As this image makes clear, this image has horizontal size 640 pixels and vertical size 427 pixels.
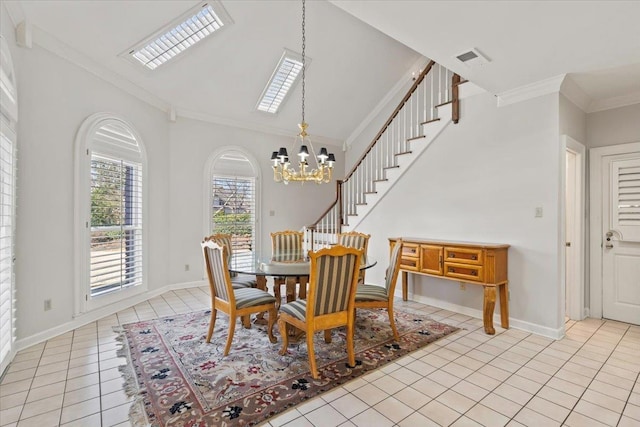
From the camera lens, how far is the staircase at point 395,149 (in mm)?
4293

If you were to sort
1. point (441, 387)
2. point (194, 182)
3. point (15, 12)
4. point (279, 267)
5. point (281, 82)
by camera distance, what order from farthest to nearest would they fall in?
point (281, 82)
point (194, 182)
point (279, 267)
point (15, 12)
point (441, 387)

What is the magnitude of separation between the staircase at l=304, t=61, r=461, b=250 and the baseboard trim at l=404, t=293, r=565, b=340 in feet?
5.29

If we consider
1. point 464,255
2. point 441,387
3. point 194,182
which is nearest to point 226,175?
point 194,182

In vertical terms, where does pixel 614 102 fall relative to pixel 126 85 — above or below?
below

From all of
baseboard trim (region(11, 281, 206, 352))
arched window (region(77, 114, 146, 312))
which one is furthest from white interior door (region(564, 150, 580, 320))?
arched window (region(77, 114, 146, 312))

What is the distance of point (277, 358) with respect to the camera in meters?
2.73

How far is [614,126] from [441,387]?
3788 millimetres

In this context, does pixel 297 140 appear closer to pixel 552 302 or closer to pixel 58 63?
pixel 58 63

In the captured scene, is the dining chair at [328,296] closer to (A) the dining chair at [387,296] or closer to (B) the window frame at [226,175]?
(A) the dining chair at [387,296]

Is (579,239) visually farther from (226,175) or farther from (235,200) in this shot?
(226,175)

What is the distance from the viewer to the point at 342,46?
534 cm

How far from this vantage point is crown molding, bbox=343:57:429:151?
636cm

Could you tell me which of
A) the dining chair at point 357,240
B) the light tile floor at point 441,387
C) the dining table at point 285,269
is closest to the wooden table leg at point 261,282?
the dining table at point 285,269

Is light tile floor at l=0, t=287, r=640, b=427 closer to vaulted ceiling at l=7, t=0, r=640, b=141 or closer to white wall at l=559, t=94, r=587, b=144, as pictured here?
white wall at l=559, t=94, r=587, b=144
